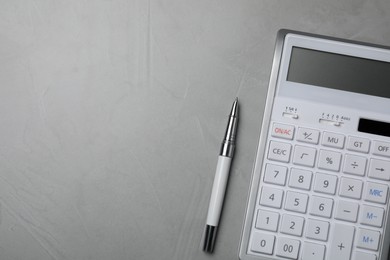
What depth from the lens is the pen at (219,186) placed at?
49 cm

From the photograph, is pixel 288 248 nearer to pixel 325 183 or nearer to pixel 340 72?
pixel 325 183

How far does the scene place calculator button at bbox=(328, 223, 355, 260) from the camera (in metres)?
0.47

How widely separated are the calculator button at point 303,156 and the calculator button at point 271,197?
4 centimetres

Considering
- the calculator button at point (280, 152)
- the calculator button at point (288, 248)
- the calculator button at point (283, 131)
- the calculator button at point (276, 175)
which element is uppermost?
the calculator button at point (283, 131)

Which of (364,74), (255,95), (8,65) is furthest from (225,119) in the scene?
(8,65)

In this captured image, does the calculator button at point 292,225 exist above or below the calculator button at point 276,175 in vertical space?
below

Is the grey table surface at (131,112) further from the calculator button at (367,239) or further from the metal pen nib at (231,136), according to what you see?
the calculator button at (367,239)

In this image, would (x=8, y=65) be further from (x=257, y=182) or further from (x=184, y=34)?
(x=257, y=182)

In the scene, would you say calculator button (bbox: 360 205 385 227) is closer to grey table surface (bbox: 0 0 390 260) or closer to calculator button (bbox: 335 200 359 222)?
calculator button (bbox: 335 200 359 222)

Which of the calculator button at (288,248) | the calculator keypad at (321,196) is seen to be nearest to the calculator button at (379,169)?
the calculator keypad at (321,196)

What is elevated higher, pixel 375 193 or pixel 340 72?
pixel 340 72

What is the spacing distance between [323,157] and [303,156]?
21 mm

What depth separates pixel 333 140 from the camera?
1.58 ft

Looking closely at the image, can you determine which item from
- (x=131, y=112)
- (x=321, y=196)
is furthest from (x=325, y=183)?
(x=131, y=112)
